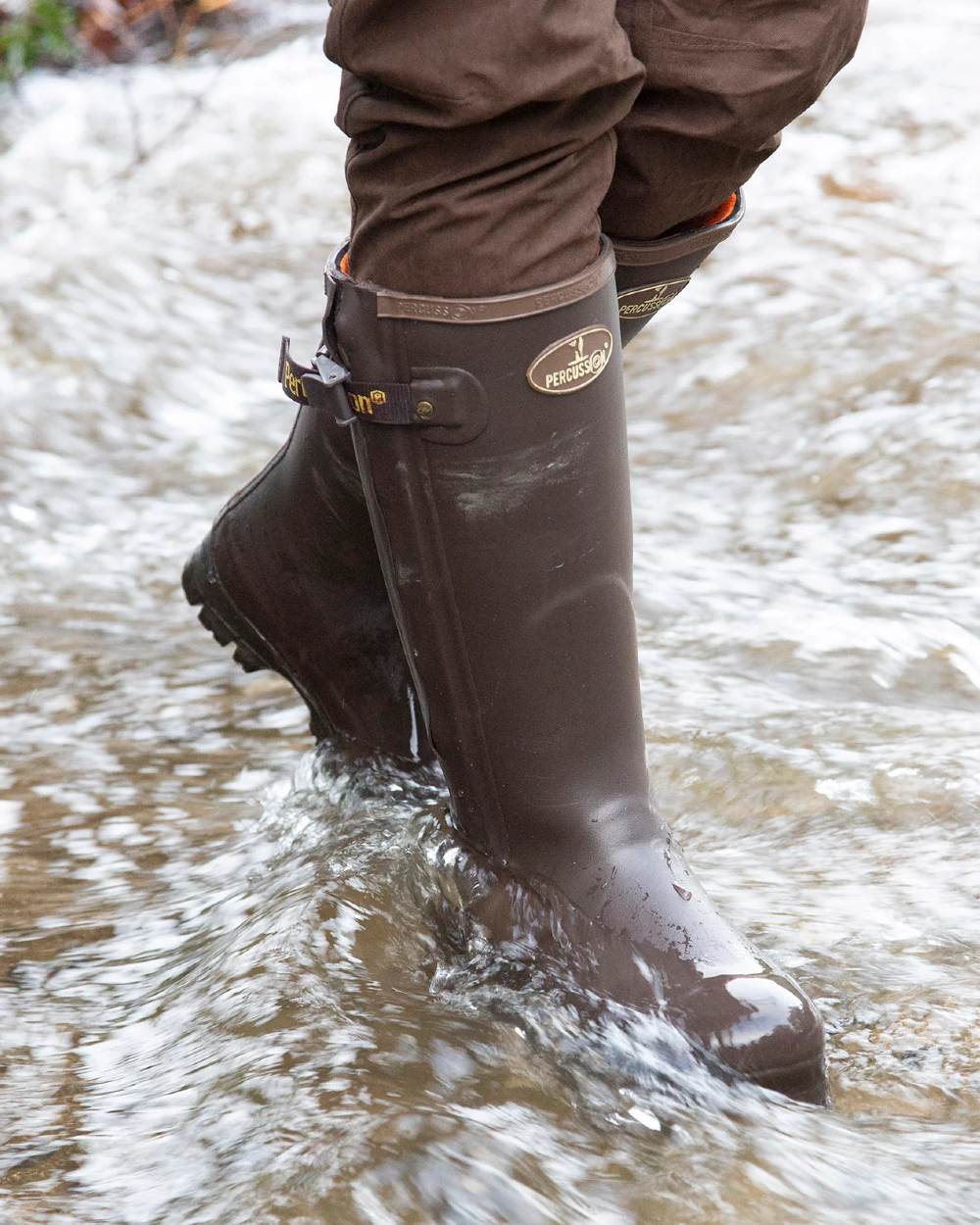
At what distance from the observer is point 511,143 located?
1.08 metres

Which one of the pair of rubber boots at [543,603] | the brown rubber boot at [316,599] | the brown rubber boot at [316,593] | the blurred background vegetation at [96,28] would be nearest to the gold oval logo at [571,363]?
the pair of rubber boots at [543,603]

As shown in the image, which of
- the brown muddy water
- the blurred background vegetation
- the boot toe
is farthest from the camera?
the blurred background vegetation

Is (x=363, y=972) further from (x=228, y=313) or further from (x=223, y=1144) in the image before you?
(x=228, y=313)

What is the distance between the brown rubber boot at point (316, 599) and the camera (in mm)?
1567

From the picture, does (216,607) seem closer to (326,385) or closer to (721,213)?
(326,385)

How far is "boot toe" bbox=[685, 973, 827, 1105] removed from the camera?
1.15 meters

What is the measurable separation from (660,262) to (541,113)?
0.31m

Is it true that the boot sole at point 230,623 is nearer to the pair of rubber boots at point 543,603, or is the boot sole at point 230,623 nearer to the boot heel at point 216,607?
the boot heel at point 216,607

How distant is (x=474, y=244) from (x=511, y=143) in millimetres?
77

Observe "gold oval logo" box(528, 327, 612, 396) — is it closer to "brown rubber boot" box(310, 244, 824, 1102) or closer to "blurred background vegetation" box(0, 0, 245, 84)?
"brown rubber boot" box(310, 244, 824, 1102)

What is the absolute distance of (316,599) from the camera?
5.35 feet

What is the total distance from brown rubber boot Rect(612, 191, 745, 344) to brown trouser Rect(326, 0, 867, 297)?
6 centimetres

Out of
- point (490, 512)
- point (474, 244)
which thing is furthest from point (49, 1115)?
point (474, 244)

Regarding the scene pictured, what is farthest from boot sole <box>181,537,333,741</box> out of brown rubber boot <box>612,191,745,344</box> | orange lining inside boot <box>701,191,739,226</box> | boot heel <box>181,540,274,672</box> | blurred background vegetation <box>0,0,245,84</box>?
blurred background vegetation <box>0,0,245,84</box>
